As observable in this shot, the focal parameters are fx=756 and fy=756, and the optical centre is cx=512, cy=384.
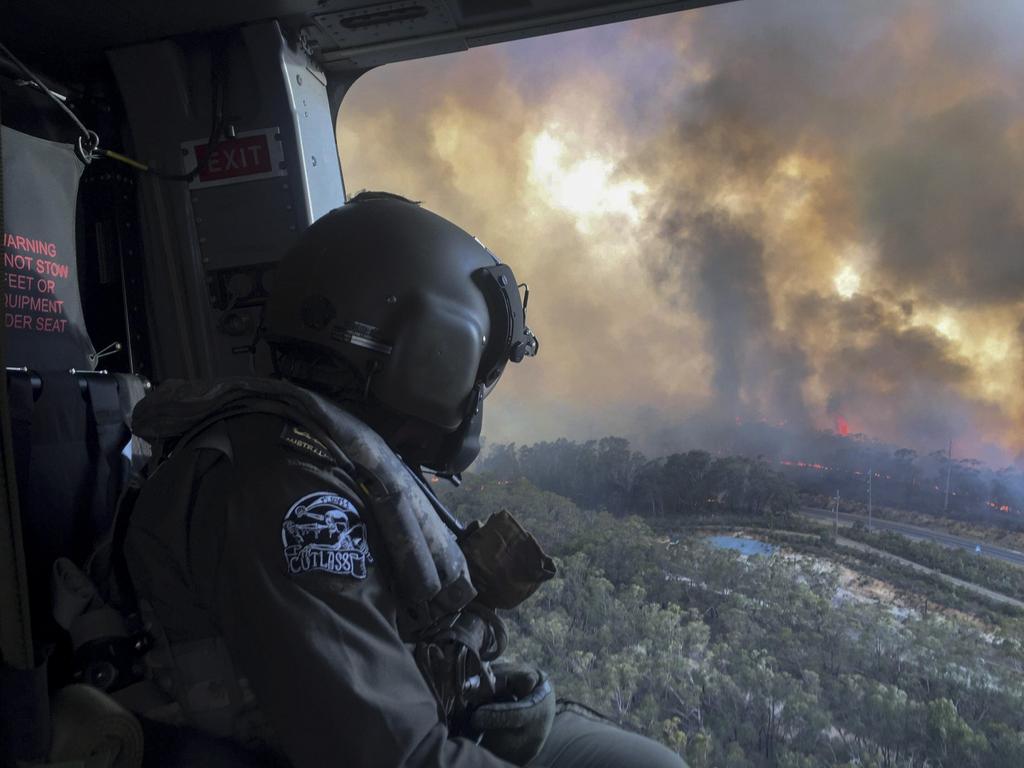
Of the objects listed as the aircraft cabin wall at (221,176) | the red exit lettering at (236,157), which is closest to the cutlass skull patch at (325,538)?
the aircraft cabin wall at (221,176)

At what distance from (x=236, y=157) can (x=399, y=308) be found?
118 centimetres

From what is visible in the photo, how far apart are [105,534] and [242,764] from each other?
0.69 m

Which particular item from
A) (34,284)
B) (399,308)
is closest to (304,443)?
(399,308)

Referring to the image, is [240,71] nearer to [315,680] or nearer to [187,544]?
[187,544]

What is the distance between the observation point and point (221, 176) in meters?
2.22

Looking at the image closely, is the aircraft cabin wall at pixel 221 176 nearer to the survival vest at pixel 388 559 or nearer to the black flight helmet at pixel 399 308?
the black flight helmet at pixel 399 308

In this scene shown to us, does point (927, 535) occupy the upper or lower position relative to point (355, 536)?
lower

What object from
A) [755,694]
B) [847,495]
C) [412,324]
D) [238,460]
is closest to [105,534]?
[238,460]

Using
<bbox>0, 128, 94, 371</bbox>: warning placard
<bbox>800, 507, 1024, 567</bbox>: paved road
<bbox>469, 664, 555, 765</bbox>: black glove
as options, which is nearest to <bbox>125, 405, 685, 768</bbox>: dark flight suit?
<bbox>469, 664, 555, 765</bbox>: black glove

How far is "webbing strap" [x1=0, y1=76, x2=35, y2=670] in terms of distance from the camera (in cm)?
93

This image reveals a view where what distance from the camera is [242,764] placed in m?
1.05

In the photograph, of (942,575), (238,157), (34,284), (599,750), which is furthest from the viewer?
(238,157)

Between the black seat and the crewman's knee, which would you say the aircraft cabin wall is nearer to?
the black seat

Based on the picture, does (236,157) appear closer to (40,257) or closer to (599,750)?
(40,257)
